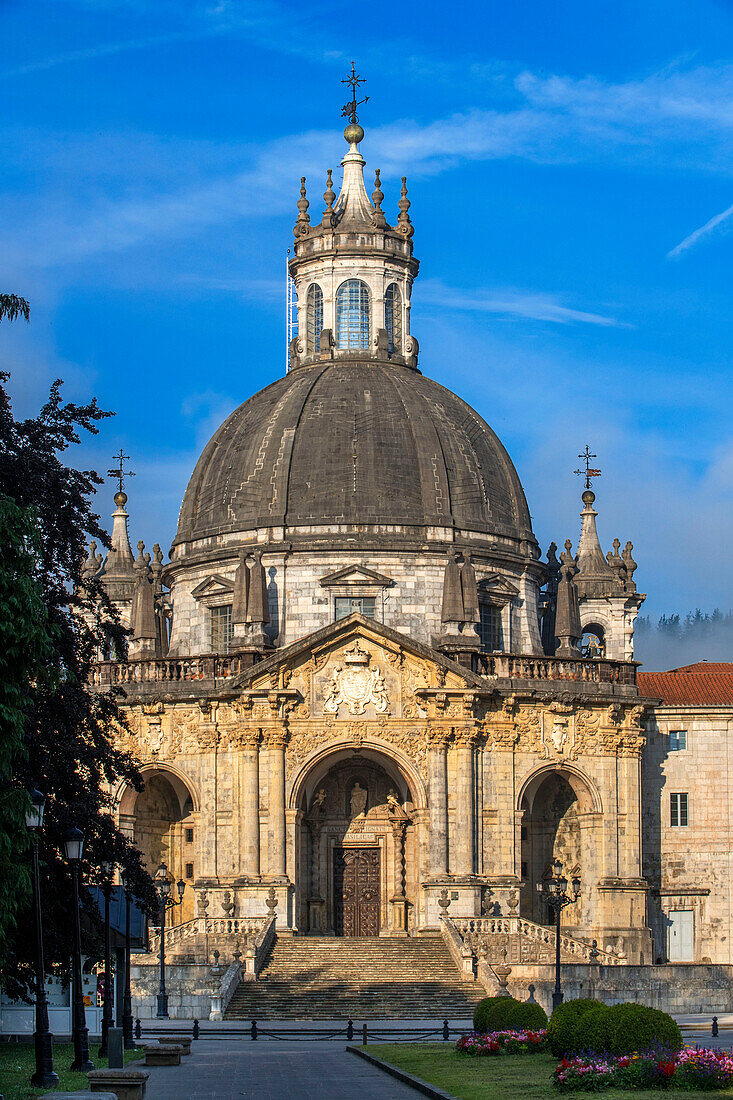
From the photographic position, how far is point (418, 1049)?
38.6 meters

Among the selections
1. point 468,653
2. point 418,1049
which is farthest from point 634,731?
point 418,1049

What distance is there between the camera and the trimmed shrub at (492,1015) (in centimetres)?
3762

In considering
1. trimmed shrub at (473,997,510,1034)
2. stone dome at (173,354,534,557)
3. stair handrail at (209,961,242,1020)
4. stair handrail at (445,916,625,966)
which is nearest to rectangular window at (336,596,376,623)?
stone dome at (173,354,534,557)

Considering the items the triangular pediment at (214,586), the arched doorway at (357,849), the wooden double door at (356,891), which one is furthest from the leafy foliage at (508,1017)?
the triangular pediment at (214,586)

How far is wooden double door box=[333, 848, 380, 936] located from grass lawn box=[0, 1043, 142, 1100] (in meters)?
22.6

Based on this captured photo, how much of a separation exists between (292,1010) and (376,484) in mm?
20700

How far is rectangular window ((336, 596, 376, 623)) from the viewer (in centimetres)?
6456

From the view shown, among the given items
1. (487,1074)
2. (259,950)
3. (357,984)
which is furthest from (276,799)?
(487,1074)

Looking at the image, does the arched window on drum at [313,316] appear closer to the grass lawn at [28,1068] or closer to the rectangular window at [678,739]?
the rectangular window at [678,739]

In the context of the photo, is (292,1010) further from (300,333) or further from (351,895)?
(300,333)

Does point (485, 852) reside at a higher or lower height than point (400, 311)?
lower

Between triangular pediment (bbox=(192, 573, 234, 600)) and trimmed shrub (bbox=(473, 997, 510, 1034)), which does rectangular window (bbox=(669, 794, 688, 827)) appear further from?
trimmed shrub (bbox=(473, 997, 510, 1034))

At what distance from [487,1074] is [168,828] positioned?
35189mm

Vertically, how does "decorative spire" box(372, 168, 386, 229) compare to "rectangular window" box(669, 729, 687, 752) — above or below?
above
